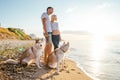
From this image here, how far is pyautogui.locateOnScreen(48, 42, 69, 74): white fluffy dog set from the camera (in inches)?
330

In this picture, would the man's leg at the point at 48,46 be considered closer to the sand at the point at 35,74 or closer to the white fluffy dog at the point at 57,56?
the white fluffy dog at the point at 57,56

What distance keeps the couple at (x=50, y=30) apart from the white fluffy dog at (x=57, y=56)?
0.39m

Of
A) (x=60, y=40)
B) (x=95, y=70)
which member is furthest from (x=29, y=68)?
(x=95, y=70)

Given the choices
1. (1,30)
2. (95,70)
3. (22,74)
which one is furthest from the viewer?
(1,30)

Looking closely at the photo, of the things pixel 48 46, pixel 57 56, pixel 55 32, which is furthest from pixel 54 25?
pixel 57 56

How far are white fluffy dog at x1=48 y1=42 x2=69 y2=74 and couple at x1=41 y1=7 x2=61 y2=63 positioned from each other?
0.39 meters

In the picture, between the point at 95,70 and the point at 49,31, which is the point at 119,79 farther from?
the point at 49,31

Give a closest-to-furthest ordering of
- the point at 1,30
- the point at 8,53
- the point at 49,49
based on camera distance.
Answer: the point at 49,49, the point at 8,53, the point at 1,30

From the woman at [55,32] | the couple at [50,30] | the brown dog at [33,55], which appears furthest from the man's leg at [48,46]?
the brown dog at [33,55]

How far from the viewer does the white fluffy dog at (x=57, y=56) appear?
27.5ft

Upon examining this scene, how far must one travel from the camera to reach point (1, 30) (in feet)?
75.6

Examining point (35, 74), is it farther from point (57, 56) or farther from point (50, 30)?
point (50, 30)

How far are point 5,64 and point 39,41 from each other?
1469mm

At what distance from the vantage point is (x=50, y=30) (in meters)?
8.69
